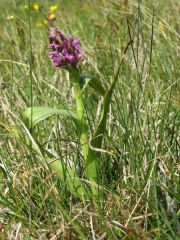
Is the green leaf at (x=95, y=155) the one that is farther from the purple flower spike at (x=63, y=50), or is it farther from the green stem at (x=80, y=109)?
the purple flower spike at (x=63, y=50)

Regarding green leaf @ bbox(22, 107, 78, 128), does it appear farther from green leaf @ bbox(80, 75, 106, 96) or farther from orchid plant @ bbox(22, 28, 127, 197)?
green leaf @ bbox(80, 75, 106, 96)

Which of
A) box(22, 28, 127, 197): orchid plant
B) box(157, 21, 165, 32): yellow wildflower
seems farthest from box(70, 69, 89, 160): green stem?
box(157, 21, 165, 32): yellow wildflower

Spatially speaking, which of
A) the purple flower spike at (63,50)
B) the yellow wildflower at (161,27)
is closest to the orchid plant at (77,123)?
the purple flower spike at (63,50)

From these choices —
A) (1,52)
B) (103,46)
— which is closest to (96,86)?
(103,46)

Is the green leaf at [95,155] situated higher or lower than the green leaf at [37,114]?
lower

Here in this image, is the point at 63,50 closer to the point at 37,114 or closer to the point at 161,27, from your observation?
the point at 37,114

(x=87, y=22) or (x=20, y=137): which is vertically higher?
(x=87, y=22)

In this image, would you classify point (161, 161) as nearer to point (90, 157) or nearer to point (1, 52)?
point (90, 157)

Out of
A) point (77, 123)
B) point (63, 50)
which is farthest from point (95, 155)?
point (63, 50)
